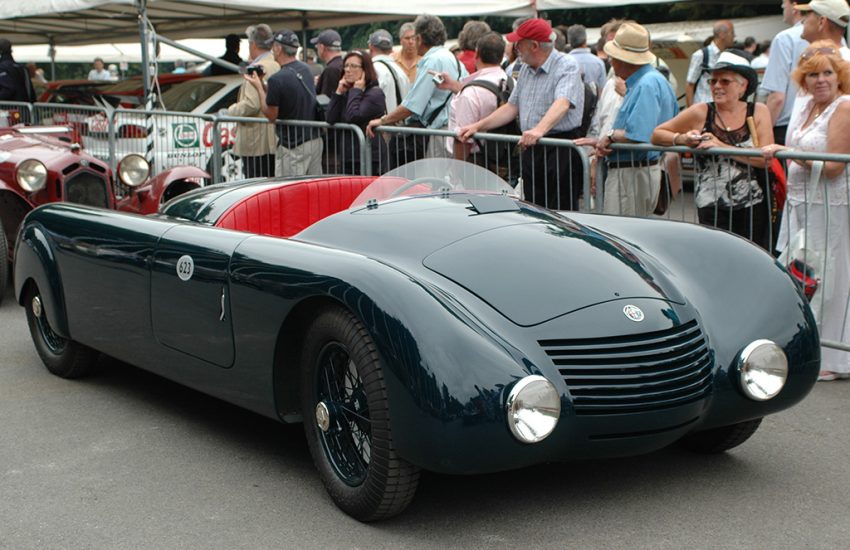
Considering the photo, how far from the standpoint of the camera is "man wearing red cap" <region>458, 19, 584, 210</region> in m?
7.17

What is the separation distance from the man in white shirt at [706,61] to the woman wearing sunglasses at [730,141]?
4.78 metres

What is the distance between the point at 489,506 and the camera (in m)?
3.79

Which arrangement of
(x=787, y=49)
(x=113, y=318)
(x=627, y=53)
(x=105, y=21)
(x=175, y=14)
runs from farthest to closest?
(x=105, y=21) → (x=175, y=14) → (x=787, y=49) → (x=627, y=53) → (x=113, y=318)

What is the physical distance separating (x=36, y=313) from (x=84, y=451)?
4.86 ft

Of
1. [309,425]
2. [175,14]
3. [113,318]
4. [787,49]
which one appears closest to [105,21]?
[175,14]

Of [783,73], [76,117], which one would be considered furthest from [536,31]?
[76,117]

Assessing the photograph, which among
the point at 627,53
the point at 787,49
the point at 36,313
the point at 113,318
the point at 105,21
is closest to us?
the point at 113,318

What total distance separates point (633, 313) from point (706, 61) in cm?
844

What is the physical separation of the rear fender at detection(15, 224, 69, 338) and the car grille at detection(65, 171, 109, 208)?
2676 millimetres

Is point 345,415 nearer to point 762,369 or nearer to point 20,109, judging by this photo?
point 762,369

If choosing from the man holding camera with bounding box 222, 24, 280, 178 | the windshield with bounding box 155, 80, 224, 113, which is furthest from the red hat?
the windshield with bounding box 155, 80, 224, 113

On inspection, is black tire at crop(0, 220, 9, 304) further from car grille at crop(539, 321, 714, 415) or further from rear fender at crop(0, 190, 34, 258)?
car grille at crop(539, 321, 714, 415)

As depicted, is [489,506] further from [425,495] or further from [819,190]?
[819,190]

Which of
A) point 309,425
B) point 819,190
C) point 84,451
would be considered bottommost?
point 84,451
